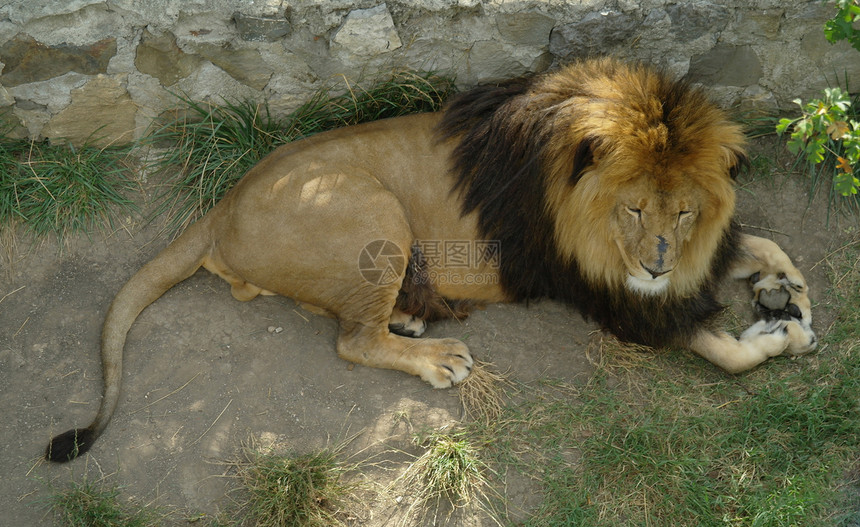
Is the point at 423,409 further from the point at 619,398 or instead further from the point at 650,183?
the point at 650,183

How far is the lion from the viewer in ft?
10.4

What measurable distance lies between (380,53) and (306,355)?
1.49m

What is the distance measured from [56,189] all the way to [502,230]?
2.25 metres

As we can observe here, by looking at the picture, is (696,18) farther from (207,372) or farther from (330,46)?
(207,372)

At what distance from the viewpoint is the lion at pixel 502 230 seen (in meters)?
3.16

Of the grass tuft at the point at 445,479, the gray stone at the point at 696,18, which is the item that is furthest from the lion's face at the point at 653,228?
the gray stone at the point at 696,18

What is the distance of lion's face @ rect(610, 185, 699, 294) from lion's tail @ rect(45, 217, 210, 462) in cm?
190

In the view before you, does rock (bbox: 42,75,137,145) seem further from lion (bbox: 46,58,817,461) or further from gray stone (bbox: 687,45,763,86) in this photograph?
gray stone (bbox: 687,45,763,86)

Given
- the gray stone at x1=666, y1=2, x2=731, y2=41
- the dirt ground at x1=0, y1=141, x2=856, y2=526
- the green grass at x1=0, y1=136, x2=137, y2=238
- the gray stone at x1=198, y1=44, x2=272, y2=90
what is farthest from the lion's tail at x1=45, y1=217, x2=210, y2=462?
the gray stone at x1=666, y1=2, x2=731, y2=41

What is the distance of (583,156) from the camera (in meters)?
3.15

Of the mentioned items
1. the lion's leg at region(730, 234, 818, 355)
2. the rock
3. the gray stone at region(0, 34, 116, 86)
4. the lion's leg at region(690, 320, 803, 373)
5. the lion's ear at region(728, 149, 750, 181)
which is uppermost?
the gray stone at region(0, 34, 116, 86)

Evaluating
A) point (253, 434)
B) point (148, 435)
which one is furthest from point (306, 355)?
point (148, 435)

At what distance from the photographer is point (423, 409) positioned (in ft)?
12.0

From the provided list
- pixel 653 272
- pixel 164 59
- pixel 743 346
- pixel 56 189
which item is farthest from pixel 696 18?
pixel 56 189
